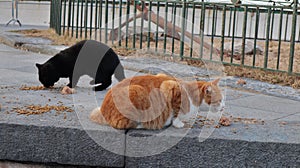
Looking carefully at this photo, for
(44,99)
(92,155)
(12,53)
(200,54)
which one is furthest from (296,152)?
(12,53)

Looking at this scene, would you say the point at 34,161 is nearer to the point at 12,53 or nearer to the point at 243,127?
the point at 243,127

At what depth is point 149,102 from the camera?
279 cm

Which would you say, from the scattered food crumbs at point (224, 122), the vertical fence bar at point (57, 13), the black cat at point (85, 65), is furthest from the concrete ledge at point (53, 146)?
the vertical fence bar at point (57, 13)

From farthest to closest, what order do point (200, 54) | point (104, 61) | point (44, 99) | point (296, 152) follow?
point (200, 54), point (104, 61), point (44, 99), point (296, 152)

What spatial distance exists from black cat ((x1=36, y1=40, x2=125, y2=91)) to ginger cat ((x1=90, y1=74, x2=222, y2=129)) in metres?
1.29

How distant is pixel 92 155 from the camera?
9.18 feet

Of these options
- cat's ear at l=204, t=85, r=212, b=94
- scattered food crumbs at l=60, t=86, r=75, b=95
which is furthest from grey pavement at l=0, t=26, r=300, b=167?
scattered food crumbs at l=60, t=86, r=75, b=95

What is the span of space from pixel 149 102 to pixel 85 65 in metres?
1.55

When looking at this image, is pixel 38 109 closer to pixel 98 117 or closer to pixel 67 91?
pixel 98 117

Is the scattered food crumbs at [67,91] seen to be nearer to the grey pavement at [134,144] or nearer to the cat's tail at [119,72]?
the cat's tail at [119,72]

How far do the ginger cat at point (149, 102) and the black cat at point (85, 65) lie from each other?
1.29m

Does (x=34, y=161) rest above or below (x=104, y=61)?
below

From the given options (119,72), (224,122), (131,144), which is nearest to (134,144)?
(131,144)

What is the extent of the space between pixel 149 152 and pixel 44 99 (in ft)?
4.50
